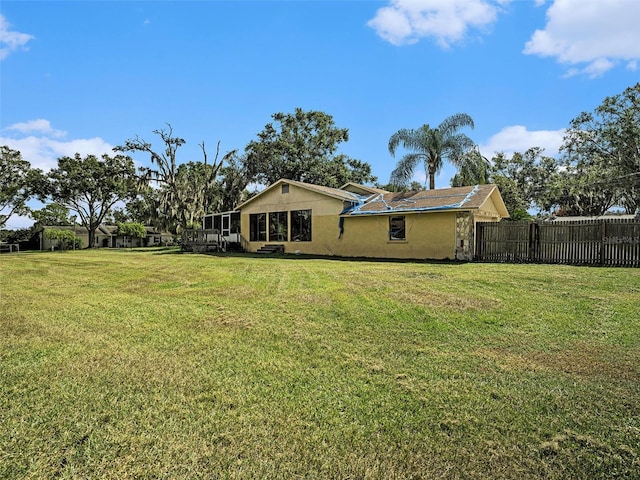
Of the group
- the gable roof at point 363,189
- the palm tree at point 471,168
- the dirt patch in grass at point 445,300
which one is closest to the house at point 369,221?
the gable roof at point 363,189

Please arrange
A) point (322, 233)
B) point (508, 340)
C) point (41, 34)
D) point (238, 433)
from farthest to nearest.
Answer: point (322, 233), point (41, 34), point (508, 340), point (238, 433)

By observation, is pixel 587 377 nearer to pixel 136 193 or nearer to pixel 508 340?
pixel 508 340

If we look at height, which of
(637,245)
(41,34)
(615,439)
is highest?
(41,34)

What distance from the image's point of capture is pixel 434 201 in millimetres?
15633

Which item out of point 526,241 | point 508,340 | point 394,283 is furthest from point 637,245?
point 508,340

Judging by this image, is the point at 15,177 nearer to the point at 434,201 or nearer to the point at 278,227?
the point at 278,227

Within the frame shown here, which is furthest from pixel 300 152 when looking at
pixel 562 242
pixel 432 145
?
pixel 562 242

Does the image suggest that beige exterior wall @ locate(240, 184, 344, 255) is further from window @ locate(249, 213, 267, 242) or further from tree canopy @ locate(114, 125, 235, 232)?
tree canopy @ locate(114, 125, 235, 232)

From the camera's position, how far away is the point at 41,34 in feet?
27.1

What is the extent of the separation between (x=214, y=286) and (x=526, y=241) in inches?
413

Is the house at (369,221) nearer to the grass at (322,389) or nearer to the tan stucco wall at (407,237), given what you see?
the tan stucco wall at (407,237)

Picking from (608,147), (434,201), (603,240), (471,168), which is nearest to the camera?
(603,240)

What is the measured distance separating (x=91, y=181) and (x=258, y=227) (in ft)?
69.2

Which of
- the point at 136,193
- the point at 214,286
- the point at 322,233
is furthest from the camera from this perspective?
the point at 136,193
